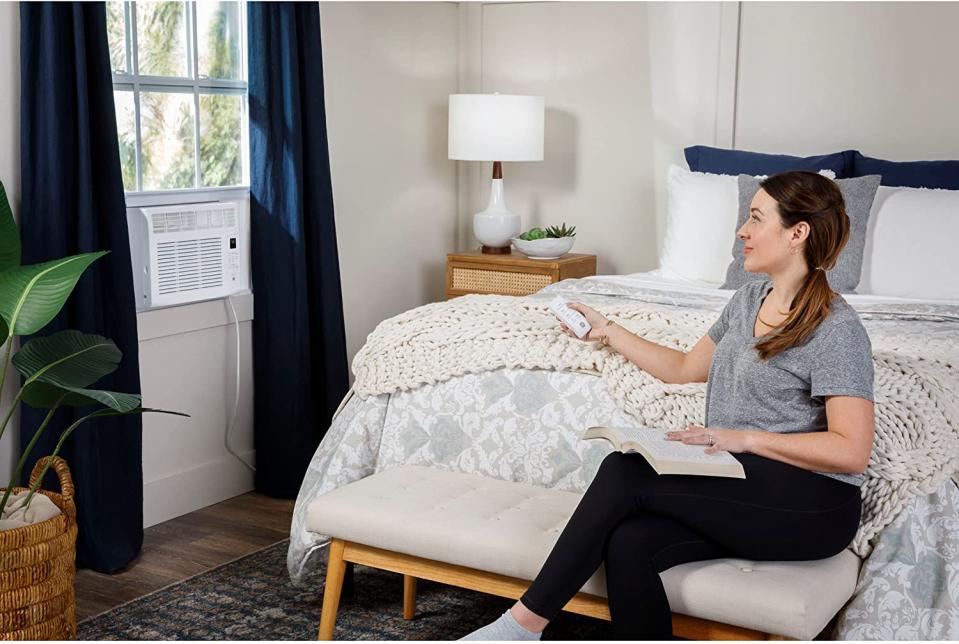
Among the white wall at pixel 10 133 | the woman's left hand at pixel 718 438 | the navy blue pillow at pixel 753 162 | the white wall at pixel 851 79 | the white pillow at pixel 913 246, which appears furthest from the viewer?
the white wall at pixel 851 79

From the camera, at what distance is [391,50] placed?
459 centimetres

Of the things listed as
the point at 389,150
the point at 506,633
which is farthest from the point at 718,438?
the point at 389,150

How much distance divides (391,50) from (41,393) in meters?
2.43

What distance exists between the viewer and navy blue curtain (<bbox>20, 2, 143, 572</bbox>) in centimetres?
301

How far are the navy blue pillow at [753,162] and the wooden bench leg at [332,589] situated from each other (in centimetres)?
221

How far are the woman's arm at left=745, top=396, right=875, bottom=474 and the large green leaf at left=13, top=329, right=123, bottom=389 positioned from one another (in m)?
1.63

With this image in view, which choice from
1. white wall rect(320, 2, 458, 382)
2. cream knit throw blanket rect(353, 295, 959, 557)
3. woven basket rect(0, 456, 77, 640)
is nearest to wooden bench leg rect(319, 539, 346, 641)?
cream knit throw blanket rect(353, 295, 959, 557)

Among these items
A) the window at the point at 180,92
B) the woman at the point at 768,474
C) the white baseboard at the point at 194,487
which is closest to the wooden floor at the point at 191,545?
the white baseboard at the point at 194,487

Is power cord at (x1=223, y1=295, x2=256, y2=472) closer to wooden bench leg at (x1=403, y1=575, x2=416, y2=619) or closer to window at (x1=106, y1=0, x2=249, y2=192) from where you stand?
window at (x1=106, y1=0, x2=249, y2=192)

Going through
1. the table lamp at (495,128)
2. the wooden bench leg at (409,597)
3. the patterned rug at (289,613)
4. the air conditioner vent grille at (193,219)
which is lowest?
the patterned rug at (289,613)

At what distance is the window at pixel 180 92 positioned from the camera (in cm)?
349

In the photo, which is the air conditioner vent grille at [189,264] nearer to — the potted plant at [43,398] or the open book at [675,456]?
the potted plant at [43,398]

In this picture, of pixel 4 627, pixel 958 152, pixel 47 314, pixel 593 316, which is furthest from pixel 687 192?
pixel 4 627

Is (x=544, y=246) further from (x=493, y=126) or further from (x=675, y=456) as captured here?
(x=675, y=456)
